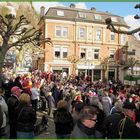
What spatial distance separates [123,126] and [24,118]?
8.52 feet

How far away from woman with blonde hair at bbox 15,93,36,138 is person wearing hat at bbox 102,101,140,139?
1.92 meters

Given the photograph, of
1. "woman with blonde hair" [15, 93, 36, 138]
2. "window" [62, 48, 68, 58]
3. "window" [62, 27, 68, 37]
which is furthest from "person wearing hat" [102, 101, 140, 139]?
"window" [62, 27, 68, 37]

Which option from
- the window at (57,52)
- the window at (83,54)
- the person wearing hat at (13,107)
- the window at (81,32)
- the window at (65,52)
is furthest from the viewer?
the window at (81,32)

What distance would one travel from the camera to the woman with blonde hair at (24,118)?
877cm

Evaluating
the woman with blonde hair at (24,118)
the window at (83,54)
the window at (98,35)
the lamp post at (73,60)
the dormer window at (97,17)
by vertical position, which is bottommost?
the woman with blonde hair at (24,118)

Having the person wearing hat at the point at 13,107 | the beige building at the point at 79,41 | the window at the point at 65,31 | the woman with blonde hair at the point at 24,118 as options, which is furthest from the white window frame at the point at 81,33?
the woman with blonde hair at the point at 24,118

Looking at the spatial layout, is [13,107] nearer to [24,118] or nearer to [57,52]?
[24,118]

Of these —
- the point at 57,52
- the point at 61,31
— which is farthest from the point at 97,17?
the point at 57,52

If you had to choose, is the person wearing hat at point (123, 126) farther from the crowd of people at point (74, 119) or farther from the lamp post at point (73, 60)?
the lamp post at point (73, 60)

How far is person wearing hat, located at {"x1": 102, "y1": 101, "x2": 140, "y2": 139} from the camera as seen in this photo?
22.5 feet

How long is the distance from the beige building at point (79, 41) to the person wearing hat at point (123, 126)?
48997 mm

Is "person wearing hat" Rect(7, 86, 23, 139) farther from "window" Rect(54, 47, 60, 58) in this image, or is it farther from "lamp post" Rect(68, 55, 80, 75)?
"window" Rect(54, 47, 60, 58)

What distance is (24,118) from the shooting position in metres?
8.80

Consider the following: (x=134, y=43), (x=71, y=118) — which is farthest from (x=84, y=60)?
(x=71, y=118)
